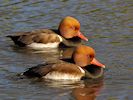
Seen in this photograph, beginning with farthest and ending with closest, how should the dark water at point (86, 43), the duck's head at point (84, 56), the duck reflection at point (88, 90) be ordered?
the duck's head at point (84, 56) < the dark water at point (86, 43) < the duck reflection at point (88, 90)

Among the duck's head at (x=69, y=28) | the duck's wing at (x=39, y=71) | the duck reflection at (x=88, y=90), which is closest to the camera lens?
the duck reflection at (x=88, y=90)

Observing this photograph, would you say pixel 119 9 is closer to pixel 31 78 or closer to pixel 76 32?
pixel 76 32

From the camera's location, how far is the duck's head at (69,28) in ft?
58.2

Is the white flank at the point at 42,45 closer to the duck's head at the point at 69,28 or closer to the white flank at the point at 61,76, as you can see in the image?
the duck's head at the point at 69,28

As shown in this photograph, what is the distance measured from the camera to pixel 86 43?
58.0 ft

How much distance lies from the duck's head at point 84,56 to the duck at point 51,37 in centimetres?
313

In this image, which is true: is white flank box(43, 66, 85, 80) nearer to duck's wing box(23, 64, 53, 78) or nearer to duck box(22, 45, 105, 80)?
duck box(22, 45, 105, 80)

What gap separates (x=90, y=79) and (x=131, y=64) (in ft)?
4.07

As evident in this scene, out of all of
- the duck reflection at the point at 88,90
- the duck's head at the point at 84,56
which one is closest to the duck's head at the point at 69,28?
the duck's head at the point at 84,56

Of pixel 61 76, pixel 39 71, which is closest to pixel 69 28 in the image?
pixel 61 76

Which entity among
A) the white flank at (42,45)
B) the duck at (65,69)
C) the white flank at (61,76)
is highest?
the duck at (65,69)

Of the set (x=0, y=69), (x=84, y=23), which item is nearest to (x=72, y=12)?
(x=84, y=23)

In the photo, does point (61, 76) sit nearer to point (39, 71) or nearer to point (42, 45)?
point (39, 71)

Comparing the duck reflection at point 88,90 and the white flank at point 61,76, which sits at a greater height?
the white flank at point 61,76
